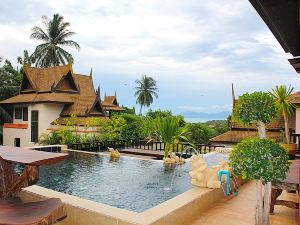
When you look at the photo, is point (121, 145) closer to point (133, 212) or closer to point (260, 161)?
point (133, 212)

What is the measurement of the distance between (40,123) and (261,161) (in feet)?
74.2

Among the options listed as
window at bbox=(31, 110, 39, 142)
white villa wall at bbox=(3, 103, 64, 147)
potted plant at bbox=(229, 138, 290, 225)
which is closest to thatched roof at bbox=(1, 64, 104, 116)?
white villa wall at bbox=(3, 103, 64, 147)

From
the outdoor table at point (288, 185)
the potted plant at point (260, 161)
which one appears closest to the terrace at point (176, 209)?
the outdoor table at point (288, 185)

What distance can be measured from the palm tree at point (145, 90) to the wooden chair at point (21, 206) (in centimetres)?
5355

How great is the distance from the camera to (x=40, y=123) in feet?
79.9

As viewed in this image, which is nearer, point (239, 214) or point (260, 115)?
point (260, 115)

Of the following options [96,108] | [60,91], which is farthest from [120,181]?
[60,91]

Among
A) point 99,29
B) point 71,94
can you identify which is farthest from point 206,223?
point 71,94

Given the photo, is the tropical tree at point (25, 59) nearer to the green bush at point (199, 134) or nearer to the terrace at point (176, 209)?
the green bush at point (199, 134)

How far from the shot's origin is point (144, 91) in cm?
5825

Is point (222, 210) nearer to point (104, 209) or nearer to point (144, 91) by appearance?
point (104, 209)

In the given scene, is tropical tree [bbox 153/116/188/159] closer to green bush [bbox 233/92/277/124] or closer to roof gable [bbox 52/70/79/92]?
green bush [bbox 233/92/277/124]

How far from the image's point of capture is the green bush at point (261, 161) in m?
3.87

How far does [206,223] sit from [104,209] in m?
1.67
